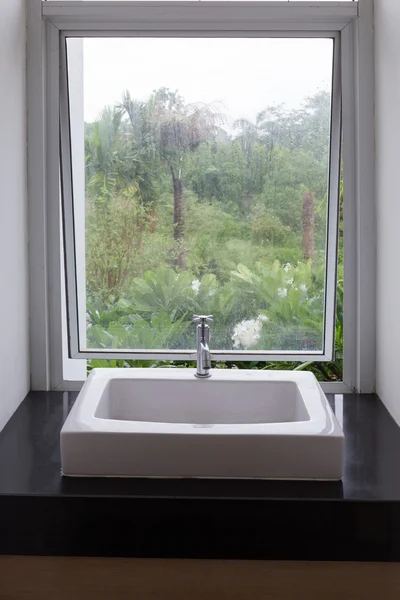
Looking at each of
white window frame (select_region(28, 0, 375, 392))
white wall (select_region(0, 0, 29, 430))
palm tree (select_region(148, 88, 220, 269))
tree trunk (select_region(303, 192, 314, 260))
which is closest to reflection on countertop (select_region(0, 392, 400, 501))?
white wall (select_region(0, 0, 29, 430))

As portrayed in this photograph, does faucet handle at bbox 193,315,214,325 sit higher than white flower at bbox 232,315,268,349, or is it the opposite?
faucet handle at bbox 193,315,214,325

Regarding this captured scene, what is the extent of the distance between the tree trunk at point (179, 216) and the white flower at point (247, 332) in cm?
27

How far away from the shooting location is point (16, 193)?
5.85 ft

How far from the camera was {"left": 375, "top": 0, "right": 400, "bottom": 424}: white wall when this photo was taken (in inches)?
64.6

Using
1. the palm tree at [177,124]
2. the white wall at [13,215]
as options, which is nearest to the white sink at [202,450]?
the white wall at [13,215]

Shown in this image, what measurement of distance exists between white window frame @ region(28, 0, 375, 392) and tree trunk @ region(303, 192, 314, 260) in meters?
0.06

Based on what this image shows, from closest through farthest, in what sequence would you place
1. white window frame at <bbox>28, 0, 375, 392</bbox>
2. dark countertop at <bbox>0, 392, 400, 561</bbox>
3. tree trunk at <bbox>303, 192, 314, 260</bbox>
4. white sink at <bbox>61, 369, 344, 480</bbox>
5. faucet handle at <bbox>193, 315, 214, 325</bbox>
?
dark countertop at <bbox>0, 392, 400, 561</bbox>, white sink at <bbox>61, 369, 344, 480</bbox>, faucet handle at <bbox>193, 315, 214, 325</bbox>, white window frame at <bbox>28, 0, 375, 392</bbox>, tree trunk at <bbox>303, 192, 314, 260</bbox>

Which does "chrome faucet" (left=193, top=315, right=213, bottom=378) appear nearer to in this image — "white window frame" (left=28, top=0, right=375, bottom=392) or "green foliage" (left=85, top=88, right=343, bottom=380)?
"green foliage" (left=85, top=88, right=343, bottom=380)

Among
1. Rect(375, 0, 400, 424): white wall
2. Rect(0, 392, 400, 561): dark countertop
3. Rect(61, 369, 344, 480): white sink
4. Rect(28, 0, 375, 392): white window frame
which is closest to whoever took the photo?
Rect(0, 392, 400, 561): dark countertop

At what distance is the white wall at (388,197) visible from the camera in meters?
1.64

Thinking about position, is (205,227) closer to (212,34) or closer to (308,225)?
(308,225)

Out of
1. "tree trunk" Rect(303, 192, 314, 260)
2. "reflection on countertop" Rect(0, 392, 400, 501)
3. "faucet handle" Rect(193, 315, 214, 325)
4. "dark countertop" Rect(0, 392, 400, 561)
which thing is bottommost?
"dark countertop" Rect(0, 392, 400, 561)

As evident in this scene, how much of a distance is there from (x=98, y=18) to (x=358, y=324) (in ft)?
3.96

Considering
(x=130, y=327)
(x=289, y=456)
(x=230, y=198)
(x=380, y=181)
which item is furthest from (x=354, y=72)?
(x=289, y=456)
